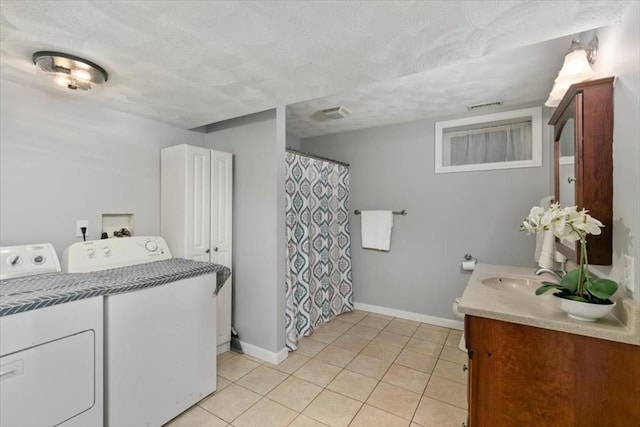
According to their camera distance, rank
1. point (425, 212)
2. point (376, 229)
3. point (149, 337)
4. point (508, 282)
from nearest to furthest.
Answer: point (149, 337) → point (508, 282) → point (425, 212) → point (376, 229)

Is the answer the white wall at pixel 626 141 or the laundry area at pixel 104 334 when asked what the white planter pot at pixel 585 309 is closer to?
the white wall at pixel 626 141

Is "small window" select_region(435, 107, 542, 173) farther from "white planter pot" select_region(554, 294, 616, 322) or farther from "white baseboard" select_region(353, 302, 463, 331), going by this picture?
"white planter pot" select_region(554, 294, 616, 322)

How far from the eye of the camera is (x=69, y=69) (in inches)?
58.1

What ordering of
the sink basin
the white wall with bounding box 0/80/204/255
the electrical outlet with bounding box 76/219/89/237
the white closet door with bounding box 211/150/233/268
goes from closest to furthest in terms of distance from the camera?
the white wall with bounding box 0/80/204/255
the sink basin
the electrical outlet with bounding box 76/219/89/237
the white closet door with bounding box 211/150/233/268

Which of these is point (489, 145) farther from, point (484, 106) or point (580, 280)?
point (580, 280)

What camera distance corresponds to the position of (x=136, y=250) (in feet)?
6.75

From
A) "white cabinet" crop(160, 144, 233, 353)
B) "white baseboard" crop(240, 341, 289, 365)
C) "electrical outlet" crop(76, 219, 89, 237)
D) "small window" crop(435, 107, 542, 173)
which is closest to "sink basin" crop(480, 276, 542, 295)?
"small window" crop(435, 107, 542, 173)

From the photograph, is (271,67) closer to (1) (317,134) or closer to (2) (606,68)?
(2) (606,68)

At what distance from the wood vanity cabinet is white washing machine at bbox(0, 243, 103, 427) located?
179cm

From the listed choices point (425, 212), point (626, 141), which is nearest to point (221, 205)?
point (425, 212)

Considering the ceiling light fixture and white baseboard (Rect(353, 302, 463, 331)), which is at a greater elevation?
the ceiling light fixture

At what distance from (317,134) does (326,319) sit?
7.67 ft

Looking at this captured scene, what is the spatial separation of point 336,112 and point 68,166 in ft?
7.26

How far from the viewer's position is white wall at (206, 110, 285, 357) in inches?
92.9
